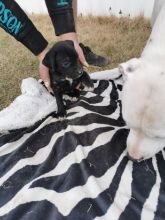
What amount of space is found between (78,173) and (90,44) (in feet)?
6.03

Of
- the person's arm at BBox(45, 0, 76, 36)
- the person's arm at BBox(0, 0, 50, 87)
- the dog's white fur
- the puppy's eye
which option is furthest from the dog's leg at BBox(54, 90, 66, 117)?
the dog's white fur

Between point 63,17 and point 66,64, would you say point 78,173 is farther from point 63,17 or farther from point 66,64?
point 63,17

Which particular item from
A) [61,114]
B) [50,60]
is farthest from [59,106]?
[50,60]

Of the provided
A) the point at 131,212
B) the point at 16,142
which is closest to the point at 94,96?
the point at 16,142

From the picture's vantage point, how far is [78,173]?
2.22 meters

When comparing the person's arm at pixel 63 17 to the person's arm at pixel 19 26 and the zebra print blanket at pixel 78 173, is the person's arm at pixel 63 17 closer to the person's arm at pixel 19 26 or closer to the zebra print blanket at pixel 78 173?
the person's arm at pixel 19 26

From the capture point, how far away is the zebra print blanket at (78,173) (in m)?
2.01

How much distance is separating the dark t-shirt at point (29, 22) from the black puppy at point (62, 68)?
0.25 metres

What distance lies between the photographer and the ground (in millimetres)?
3350

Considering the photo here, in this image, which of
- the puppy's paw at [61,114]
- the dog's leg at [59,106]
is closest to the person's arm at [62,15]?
the dog's leg at [59,106]

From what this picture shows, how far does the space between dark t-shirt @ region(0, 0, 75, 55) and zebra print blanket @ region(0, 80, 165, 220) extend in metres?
0.54

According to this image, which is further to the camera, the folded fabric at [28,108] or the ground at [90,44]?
the ground at [90,44]

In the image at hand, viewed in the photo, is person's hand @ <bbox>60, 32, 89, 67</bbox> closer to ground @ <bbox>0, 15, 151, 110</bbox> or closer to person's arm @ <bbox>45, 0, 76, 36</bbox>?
person's arm @ <bbox>45, 0, 76, 36</bbox>

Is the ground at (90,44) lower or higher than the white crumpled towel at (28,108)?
lower
